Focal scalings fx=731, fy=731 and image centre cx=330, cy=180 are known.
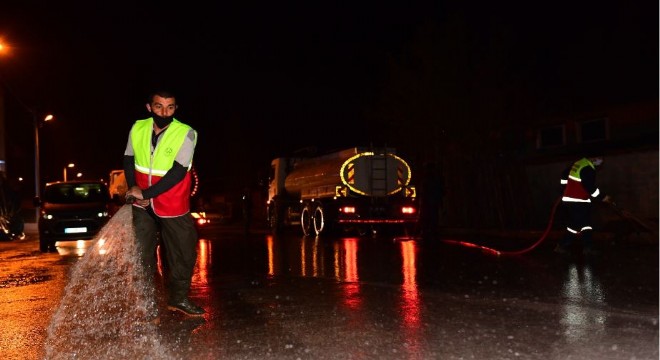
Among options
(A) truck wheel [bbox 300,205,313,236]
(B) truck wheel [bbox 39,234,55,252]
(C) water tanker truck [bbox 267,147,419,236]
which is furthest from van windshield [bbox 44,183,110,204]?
(A) truck wheel [bbox 300,205,313,236]

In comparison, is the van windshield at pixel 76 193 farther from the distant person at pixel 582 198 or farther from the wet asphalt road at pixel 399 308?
the distant person at pixel 582 198

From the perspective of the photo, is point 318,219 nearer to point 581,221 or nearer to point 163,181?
point 581,221

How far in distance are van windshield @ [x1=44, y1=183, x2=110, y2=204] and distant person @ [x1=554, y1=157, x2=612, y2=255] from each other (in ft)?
34.6

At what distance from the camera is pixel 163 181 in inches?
240

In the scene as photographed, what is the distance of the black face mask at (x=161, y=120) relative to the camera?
6.23 meters

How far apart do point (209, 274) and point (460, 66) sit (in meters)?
14.9

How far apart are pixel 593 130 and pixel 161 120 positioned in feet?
73.1

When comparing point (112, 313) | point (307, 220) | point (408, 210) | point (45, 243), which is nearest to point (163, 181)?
point (112, 313)

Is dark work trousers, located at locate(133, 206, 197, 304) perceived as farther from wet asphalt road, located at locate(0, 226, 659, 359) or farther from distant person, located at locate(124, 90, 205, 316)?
wet asphalt road, located at locate(0, 226, 659, 359)

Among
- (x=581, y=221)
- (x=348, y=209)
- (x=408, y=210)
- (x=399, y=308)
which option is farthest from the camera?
(x=408, y=210)

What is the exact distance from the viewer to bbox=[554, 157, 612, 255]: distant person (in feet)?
40.2

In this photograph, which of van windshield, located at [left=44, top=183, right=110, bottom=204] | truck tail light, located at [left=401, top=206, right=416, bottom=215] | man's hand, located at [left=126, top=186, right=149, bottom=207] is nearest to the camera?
man's hand, located at [left=126, top=186, right=149, bottom=207]

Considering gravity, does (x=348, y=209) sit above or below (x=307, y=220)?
above

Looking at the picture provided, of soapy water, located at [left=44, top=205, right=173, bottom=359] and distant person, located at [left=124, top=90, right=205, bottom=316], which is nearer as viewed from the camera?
soapy water, located at [left=44, top=205, right=173, bottom=359]
